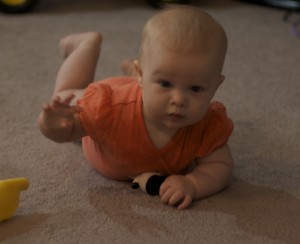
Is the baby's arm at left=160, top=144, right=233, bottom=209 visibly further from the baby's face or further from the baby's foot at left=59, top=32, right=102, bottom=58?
the baby's foot at left=59, top=32, right=102, bottom=58

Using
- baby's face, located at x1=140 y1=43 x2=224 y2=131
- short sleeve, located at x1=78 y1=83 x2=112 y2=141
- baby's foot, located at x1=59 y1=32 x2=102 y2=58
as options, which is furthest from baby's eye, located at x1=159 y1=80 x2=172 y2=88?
baby's foot, located at x1=59 y1=32 x2=102 y2=58

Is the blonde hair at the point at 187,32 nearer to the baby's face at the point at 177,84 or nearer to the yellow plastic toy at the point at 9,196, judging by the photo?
the baby's face at the point at 177,84

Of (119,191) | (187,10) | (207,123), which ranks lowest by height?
(119,191)

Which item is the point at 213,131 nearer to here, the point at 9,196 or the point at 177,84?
the point at 177,84

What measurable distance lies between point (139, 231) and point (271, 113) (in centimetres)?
52

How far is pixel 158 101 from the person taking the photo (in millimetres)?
810

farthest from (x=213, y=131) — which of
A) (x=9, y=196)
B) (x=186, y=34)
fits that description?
(x=9, y=196)

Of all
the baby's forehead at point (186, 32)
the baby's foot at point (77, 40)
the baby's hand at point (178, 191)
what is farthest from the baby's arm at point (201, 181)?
the baby's foot at point (77, 40)

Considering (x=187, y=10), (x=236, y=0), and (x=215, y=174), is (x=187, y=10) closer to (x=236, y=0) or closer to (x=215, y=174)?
(x=215, y=174)

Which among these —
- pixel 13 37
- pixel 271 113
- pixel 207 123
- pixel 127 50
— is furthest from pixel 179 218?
pixel 13 37

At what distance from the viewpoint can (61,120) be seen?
818mm

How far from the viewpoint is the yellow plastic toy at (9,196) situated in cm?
77

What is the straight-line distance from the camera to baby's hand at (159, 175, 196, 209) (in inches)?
33.4

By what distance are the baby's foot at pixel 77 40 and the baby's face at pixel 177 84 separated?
360mm
